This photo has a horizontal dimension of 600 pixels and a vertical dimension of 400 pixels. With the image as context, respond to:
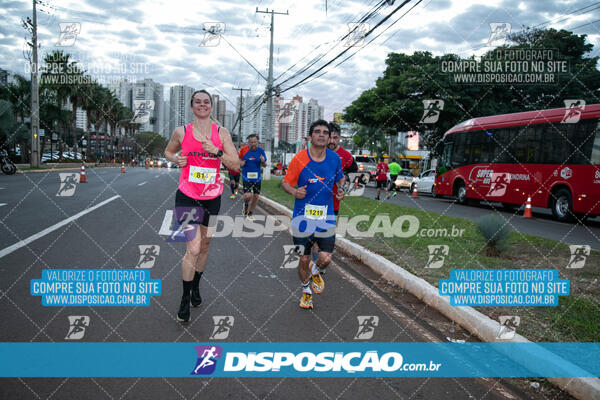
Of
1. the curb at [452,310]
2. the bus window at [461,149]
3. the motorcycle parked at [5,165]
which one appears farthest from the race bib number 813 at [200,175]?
the motorcycle parked at [5,165]

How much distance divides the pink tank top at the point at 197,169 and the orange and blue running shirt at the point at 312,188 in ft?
2.71

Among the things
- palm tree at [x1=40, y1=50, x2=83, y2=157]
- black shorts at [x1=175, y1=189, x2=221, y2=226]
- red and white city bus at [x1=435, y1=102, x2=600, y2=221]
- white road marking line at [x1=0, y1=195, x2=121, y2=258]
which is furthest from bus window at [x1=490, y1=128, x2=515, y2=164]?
palm tree at [x1=40, y1=50, x2=83, y2=157]

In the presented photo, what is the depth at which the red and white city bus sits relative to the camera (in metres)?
13.8

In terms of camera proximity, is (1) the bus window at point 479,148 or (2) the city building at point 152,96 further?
(2) the city building at point 152,96

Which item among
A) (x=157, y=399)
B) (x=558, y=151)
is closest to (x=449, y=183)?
(x=558, y=151)

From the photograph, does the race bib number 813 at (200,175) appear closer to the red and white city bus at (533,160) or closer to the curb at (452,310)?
the curb at (452,310)

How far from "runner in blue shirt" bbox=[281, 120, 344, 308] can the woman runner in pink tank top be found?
0.70 m

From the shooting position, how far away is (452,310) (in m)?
4.74

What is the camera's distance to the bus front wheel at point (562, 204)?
14534mm

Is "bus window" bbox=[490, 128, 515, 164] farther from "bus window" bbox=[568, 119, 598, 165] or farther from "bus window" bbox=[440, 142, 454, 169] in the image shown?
"bus window" bbox=[440, 142, 454, 169]

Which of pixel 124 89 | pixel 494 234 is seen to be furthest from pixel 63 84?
pixel 494 234

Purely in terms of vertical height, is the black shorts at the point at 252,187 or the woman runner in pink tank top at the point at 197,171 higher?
the woman runner in pink tank top at the point at 197,171

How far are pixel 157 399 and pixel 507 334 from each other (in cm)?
285

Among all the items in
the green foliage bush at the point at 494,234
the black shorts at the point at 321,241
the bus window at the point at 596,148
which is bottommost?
the green foliage bush at the point at 494,234
